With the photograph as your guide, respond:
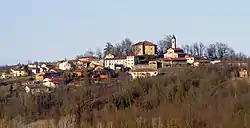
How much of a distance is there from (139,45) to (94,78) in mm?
10170

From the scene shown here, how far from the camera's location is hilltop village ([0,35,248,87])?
33.5m

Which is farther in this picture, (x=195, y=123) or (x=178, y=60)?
(x=178, y=60)

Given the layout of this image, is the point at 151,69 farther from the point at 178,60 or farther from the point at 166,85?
the point at 166,85

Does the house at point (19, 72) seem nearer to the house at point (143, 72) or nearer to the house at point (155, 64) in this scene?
the house at point (143, 72)

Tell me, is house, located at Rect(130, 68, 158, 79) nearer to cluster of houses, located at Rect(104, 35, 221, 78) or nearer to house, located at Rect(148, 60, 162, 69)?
cluster of houses, located at Rect(104, 35, 221, 78)

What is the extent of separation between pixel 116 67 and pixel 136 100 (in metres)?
15.1

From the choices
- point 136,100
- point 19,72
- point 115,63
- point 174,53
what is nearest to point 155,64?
point 115,63

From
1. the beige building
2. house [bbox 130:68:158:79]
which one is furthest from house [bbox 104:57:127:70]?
the beige building

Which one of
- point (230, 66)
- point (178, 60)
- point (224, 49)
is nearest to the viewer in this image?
point (230, 66)

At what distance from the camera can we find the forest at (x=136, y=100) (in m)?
17.5

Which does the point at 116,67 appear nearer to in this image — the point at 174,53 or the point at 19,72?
the point at 174,53

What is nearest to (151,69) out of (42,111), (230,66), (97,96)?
(230,66)

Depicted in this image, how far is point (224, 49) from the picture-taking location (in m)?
40.6

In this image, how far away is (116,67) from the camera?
127 feet
